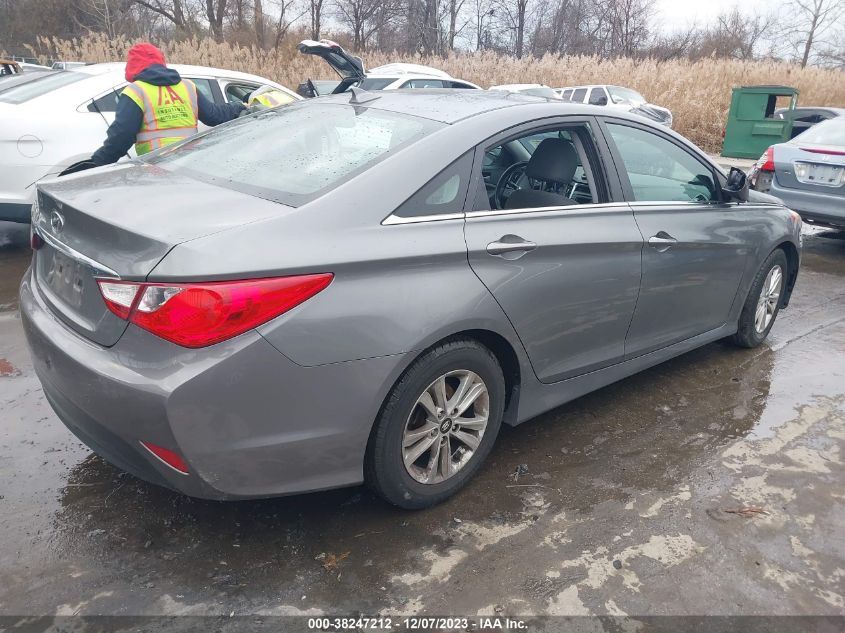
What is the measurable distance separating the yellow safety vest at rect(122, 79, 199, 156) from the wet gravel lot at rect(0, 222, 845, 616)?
228 cm

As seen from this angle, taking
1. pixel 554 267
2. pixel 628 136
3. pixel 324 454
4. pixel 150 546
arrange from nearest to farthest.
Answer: pixel 324 454 → pixel 150 546 → pixel 554 267 → pixel 628 136

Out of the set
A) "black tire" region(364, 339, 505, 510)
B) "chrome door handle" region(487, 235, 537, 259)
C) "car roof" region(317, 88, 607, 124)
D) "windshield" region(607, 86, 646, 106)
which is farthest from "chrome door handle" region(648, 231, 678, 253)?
"windshield" region(607, 86, 646, 106)

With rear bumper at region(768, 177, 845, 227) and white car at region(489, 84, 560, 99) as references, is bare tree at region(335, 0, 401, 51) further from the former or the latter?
rear bumper at region(768, 177, 845, 227)

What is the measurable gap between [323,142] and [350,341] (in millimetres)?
1044

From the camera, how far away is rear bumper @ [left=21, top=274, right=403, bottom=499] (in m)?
2.07

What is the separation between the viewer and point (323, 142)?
9.45 feet

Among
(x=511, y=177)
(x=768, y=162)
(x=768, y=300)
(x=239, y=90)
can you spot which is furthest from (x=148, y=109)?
(x=768, y=162)

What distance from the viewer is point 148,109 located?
5.07 metres

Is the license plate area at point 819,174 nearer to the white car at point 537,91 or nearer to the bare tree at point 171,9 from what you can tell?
the white car at point 537,91

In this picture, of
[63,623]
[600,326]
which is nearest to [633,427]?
[600,326]

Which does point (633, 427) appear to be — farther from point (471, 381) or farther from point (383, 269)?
point (383, 269)

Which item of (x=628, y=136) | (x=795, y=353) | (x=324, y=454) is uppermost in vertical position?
(x=628, y=136)

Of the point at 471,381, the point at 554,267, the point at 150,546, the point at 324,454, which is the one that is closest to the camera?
the point at 324,454

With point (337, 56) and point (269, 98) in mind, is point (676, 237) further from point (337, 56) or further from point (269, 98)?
point (269, 98)
